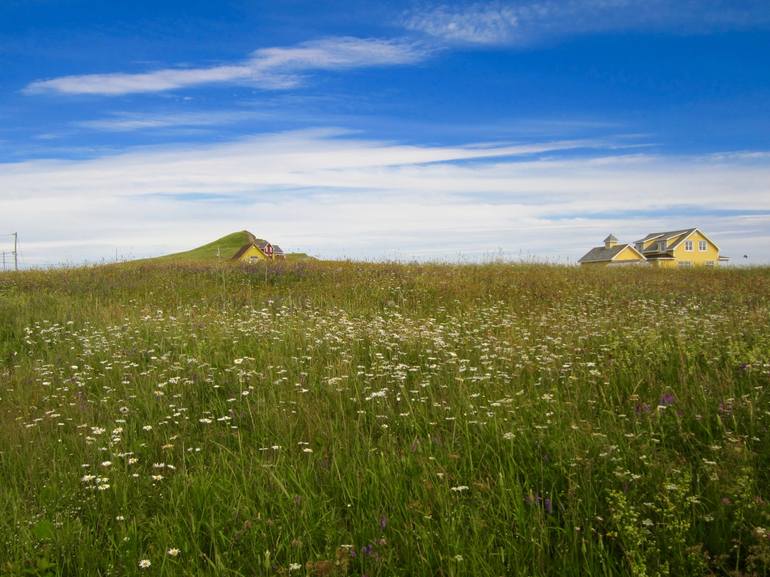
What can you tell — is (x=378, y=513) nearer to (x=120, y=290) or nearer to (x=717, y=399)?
(x=717, y=399)

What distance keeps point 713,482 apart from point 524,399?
1.74 meters

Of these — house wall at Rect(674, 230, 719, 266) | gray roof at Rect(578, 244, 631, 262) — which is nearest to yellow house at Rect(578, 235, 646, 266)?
gray roof at Rect(578, 244, 631, 262)

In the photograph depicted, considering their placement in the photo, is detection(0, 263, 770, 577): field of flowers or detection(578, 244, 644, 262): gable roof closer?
detection(0, 263, 770, 577): field of flowers

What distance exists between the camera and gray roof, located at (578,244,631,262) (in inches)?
2629

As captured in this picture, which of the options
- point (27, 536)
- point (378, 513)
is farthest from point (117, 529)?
point (378, 513)

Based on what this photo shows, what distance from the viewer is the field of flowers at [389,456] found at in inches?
115

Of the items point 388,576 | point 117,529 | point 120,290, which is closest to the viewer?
point 388,576

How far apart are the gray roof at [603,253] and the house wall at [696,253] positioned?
19.0ft

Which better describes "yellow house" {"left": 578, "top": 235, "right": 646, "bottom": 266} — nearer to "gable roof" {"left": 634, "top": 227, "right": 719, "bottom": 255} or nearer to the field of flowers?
"gable roof" {"left": 634, "top": 227, "right": 719, "bottom": 255}

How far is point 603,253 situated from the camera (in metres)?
69.7

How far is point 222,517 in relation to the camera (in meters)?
3.36

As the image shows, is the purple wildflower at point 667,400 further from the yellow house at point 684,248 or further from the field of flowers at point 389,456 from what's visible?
the yellow house at point 684,248

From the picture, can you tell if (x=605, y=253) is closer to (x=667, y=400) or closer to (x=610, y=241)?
(x=610, y=241)

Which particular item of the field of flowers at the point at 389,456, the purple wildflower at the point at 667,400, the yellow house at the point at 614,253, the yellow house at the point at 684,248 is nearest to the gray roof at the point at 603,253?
the yellow house at the point at 614,253
